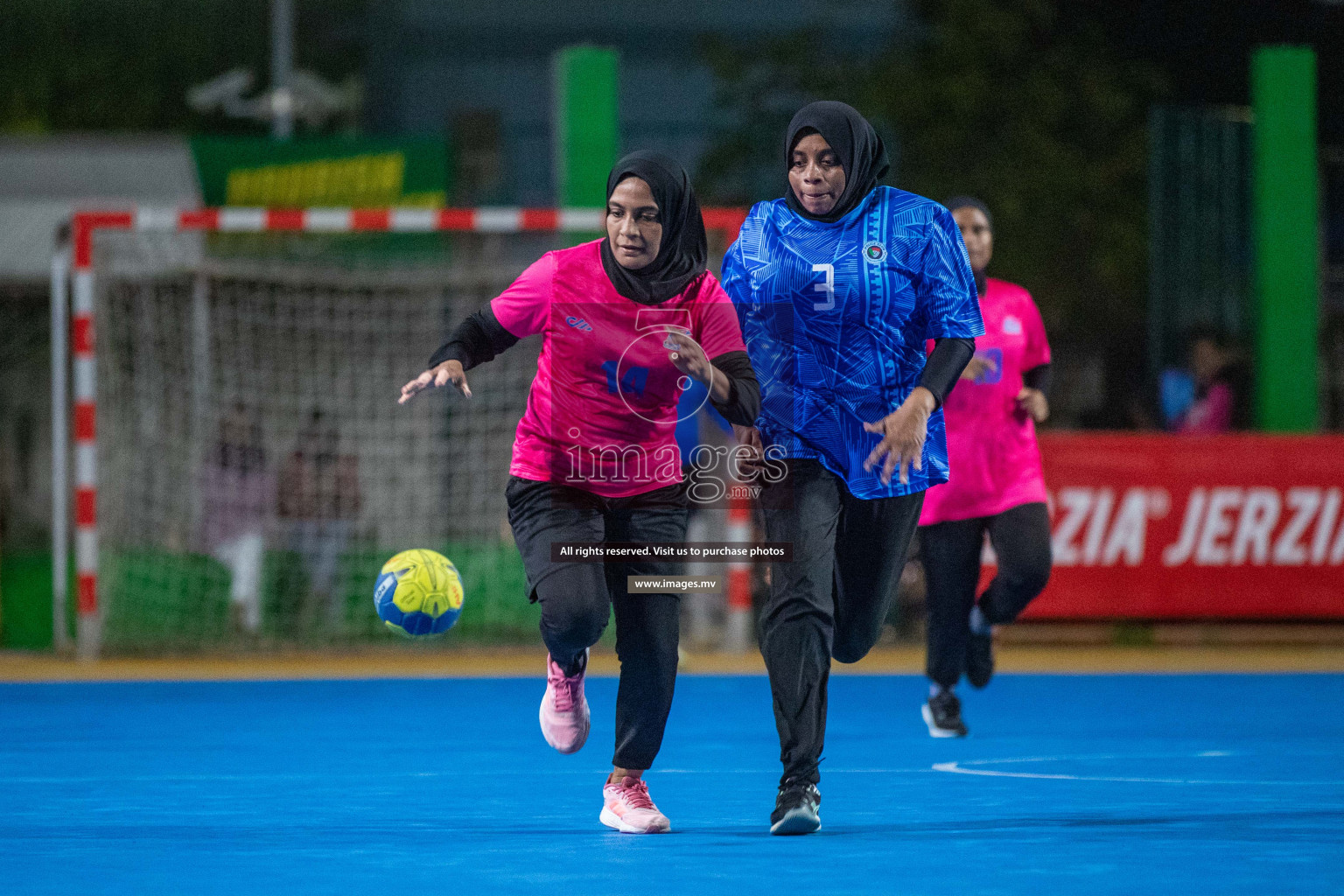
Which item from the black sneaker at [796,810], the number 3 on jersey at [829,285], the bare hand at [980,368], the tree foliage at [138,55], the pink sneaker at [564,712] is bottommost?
the black sneaker at [796,810]

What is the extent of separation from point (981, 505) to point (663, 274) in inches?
124

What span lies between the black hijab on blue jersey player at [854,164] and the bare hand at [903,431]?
8cm

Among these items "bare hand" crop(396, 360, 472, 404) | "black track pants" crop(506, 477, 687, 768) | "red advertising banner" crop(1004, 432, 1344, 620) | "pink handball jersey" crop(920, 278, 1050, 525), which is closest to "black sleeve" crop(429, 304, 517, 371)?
"bare hand" crop(396, 360, 472, 404)

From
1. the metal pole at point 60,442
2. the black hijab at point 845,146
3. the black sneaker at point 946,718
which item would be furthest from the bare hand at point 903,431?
the metal pole at point 60,442

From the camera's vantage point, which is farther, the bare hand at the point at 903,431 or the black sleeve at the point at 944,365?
the black sleeve at the point at 944,365

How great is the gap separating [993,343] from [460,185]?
32554mm

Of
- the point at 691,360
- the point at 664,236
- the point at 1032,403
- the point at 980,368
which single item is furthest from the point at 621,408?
the point at 1032,403

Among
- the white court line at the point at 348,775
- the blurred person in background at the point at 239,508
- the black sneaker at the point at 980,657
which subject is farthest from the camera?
the blurred person in background at the point at 239,508

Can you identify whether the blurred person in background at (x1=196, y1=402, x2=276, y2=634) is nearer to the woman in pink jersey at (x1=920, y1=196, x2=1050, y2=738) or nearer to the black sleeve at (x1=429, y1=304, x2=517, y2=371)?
the woman in pink jersey at (x1=920, y1=196, x2=1050, y2=738)

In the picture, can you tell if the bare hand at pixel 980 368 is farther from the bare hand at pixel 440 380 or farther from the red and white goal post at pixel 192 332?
the red and white goal post at pixel 192 332

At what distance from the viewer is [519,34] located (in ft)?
133

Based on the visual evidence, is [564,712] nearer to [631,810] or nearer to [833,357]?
[631,810]

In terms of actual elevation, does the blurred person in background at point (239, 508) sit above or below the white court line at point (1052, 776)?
below

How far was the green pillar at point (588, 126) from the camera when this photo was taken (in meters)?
14.2
